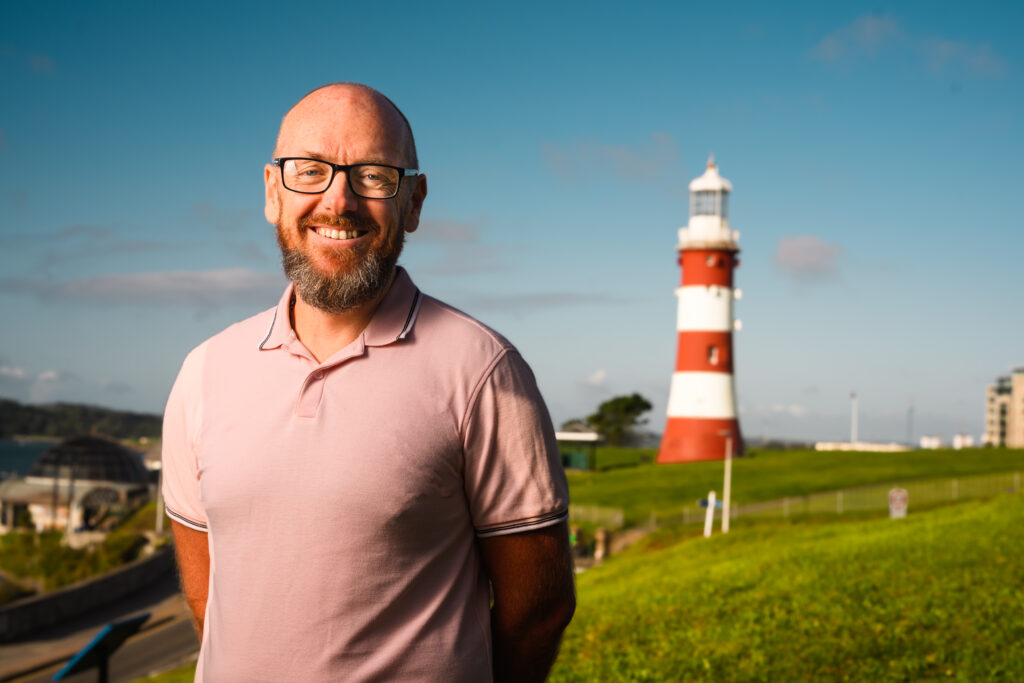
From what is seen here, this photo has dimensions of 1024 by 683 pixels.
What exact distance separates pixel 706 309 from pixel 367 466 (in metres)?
45.3

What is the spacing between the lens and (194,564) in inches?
111

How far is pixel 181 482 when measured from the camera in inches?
108

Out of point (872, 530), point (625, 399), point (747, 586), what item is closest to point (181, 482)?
point (747, 586)

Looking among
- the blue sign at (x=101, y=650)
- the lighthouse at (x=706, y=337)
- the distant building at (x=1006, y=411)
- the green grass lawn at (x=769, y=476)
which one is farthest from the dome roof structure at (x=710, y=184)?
the distant building at (x=1006, y=411)

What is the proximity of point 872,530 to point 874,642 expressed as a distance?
11.1 meters

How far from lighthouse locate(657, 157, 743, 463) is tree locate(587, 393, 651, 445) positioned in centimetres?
2960

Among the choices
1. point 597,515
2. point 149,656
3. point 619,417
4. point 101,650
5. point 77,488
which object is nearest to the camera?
point 101,650

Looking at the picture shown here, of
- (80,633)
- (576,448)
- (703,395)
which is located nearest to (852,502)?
(703,395)

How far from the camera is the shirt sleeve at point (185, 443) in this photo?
2648mm

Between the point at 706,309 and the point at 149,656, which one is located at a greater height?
the point at 706,309

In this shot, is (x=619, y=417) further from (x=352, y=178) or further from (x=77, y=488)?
(x=352, y=178)

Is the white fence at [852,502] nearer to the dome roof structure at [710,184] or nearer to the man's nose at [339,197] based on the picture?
the dome roof structure at [710,184]

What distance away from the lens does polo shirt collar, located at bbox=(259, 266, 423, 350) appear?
7.88 feet

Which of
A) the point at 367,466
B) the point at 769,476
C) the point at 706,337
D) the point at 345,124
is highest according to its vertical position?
the point at 706,337
